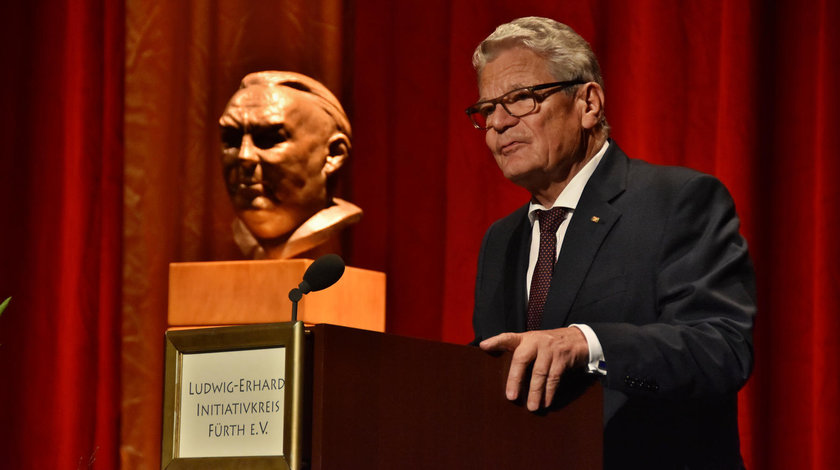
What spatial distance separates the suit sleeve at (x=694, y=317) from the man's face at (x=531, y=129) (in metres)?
0.24

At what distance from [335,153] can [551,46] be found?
4.78ft

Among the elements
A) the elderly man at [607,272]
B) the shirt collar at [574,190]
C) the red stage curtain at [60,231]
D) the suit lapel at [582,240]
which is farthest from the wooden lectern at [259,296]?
the suit lapel at [582,240]

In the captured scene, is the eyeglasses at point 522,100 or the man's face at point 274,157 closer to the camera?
the eyeglasses at point 522,100

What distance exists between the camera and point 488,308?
1.78 meters

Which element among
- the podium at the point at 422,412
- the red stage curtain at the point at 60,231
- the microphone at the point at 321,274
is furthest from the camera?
the red stage curtain at the point at 60,231

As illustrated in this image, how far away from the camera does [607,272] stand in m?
1.54

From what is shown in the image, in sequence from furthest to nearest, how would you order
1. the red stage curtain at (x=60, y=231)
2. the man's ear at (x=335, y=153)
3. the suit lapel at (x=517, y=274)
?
the red stage curtain at (x=60, y=231), the man's ear at (x=335, y=153), the suit lapel at (x=517, y=274)

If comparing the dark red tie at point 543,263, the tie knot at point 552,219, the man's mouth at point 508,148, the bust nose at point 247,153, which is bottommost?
the dark red tie at point 543,263

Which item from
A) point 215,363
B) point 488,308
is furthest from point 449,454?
point 488,308

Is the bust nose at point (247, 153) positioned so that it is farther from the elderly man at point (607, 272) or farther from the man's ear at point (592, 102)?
the man's ear at point (592, 102)

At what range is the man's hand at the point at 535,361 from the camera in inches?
45.1

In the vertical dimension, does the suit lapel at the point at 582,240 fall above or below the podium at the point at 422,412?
above

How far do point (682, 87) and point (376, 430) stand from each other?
7.61ft

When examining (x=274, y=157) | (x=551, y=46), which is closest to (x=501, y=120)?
(x=551, y=46)
